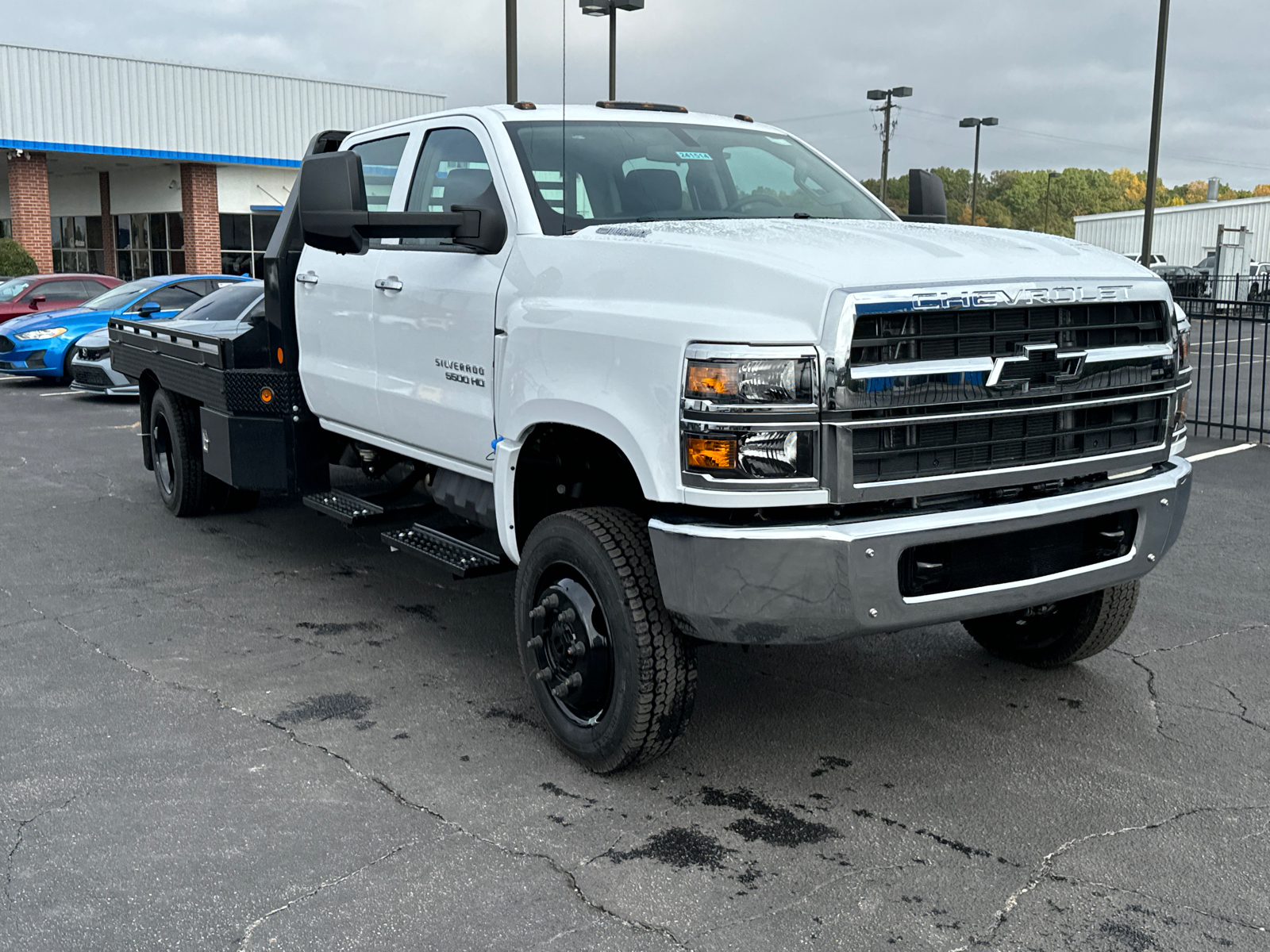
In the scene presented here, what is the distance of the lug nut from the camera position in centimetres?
407

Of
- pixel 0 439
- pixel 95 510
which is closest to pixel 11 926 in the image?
pixel 95 510

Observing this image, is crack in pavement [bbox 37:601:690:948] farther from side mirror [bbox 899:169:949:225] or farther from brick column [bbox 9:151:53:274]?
brick column [bbox 9:151:53:274]

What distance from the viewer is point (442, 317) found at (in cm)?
491

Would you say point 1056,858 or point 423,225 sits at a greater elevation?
point 423,225

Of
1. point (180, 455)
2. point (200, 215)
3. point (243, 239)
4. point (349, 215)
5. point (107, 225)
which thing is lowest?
point (180, 455)

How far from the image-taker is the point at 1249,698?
4.79m

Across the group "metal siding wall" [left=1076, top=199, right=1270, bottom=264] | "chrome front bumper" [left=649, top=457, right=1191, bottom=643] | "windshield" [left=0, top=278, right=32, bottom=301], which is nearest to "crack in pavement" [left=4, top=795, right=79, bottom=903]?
"chrome front bumper" [left=649, top=457, right=1191, bottom=643]

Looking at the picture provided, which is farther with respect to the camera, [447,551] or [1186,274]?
[1186,274]

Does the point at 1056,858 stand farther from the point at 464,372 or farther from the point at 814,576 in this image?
the point at 464,372

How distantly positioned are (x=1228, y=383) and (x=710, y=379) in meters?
15.4

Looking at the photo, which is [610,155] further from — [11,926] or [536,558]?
[11,926]

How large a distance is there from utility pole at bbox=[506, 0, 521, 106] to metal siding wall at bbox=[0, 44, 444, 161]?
62.0ft

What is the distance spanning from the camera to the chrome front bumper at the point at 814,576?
137 inches

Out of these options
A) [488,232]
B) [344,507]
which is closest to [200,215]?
[344,507]
